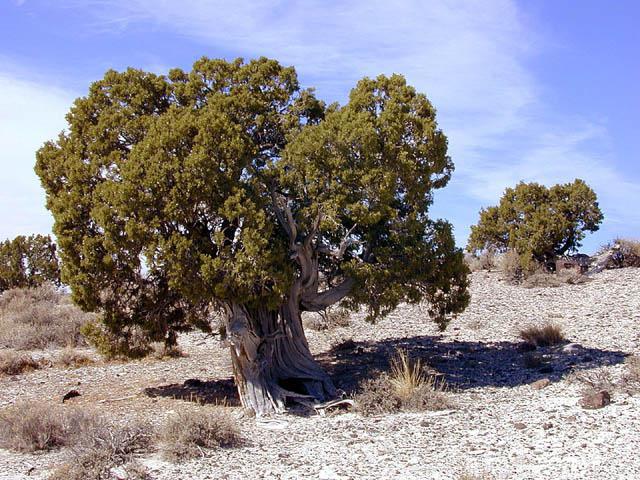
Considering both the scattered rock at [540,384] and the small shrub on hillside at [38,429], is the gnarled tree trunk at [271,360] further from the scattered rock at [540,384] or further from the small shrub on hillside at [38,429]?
the scattered rock at [540,384]

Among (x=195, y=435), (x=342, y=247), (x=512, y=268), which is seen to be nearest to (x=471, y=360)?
(x=342, y=247)

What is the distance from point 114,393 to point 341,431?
5925 mm

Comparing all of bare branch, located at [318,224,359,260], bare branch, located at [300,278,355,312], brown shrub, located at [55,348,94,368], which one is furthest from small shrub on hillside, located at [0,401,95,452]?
brown shrub, located at [55,348,94,368]

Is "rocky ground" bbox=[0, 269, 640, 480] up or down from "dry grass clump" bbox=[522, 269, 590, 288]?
down

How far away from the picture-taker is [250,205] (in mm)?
10688

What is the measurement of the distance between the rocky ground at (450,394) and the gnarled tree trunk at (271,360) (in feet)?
1.72

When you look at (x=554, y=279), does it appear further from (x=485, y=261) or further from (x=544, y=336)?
(x=544, y=336)

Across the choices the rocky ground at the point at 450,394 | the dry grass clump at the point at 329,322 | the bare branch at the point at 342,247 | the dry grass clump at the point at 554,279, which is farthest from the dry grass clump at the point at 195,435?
the dry grass clump at the point at 554,279

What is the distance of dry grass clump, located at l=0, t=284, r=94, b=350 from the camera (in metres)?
19.2

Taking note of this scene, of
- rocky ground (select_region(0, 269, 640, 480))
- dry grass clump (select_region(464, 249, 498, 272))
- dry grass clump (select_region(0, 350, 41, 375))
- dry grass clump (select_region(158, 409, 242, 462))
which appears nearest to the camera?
rocky ground (select_region(0, 269, 640, 480))

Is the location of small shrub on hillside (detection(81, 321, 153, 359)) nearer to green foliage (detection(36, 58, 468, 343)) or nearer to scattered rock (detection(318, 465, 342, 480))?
green foliage (detection(36, 58, 468, 343))

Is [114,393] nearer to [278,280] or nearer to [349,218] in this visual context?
[278,280]

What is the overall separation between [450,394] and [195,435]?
4.55 meters

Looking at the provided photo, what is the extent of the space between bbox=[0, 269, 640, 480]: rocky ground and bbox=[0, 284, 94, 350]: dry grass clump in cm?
313
